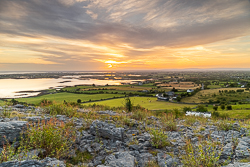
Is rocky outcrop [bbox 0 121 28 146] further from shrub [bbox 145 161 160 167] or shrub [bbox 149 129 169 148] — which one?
shrub [bbox 149 129 169 148]

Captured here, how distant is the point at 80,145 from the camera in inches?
244

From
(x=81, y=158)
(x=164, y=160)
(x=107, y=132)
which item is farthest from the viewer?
(x=107, y=132)

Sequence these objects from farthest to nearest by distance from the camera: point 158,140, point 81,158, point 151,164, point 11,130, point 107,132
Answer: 1. point 107,132
2. point 158,140
3. point 11,130
4. point 81,158
5. point 151,164

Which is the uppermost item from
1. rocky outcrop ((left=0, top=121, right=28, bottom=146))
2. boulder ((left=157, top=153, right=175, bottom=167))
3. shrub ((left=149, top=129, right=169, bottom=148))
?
rocky outcrop ((left=0, top=121, right=28, bottom=146))

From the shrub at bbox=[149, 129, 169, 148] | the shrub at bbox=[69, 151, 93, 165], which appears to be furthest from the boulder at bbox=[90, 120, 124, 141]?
the shrub at bbox=[149, 129, 169, 148]

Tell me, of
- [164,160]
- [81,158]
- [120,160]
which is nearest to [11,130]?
[81,158]

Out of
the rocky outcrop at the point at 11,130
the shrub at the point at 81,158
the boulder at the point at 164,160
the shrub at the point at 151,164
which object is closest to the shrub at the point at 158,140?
the boulder at the point at 164,160

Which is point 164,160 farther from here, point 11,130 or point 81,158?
point 11,130

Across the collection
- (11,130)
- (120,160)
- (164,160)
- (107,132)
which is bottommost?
(164,160)

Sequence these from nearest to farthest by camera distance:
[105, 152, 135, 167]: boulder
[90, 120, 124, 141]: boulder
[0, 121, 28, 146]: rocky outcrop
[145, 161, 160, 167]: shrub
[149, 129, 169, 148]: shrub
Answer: [105, 152, 135, 167]: boulder < [145, 161, 160, 167]: shrub < [0, 121, 28, 146]: rocky outcrop < [149, 129, 169, 148]: shrub < [90, 120, 124, 141]: boulder

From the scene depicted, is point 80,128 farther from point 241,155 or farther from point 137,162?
point 241,155

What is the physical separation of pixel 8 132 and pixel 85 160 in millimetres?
3720

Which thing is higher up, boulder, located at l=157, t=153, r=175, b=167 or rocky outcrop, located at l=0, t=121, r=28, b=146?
rocky outcrop, located at l=0, t=121, r=28, b=146

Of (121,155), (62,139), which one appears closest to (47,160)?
(62,139)
